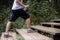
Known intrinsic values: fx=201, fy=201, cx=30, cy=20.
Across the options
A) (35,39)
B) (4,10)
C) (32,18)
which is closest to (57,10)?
(32,18)

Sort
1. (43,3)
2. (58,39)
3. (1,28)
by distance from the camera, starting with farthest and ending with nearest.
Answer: (43,3)
(1,28)
(58,39)

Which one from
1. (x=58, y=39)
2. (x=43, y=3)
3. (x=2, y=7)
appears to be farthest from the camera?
(x=2, y=7)

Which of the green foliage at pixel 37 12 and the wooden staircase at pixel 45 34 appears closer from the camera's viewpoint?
the wooden staircase at pixel 45 34

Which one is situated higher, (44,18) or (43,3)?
(43,3)

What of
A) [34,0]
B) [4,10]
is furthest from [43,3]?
[4,10]

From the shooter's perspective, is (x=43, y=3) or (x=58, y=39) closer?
(x=58, y=39)

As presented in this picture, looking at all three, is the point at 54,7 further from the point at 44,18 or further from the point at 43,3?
the point at 44,18

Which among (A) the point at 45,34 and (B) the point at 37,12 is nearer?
(A) the point at 45,34

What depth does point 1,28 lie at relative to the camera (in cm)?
823

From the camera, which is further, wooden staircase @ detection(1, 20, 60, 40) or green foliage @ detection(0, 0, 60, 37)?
green foliage @ detection(0, 0, 60, 37)

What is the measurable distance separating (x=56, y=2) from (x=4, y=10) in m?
2.78

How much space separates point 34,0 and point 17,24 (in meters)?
1.89

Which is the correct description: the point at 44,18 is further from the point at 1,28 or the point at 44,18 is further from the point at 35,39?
the point at 35,39

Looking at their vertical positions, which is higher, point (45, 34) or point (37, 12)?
point (37, 12)
